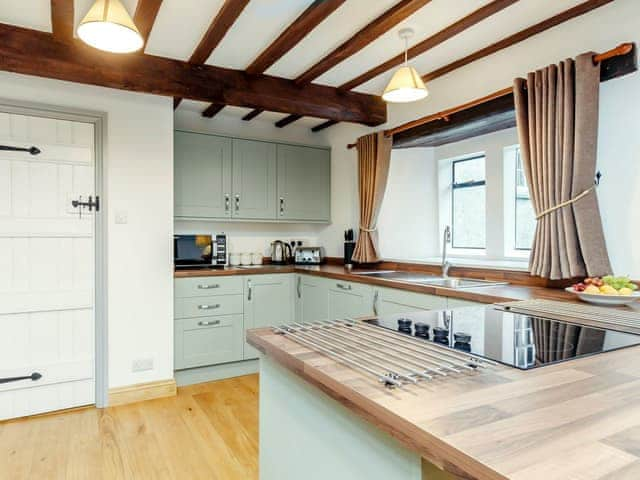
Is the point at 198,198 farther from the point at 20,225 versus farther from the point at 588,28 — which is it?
the point at 588,28

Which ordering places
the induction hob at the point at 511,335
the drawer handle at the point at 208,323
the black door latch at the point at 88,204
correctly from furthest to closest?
the drawer handle at the point at 208,323, the black door latch at the point at 88,204, the induction hob at the point at 511,335

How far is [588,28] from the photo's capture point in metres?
2.20

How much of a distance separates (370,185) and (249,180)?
118 centimetres

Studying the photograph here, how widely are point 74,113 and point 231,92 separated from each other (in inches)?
42.7

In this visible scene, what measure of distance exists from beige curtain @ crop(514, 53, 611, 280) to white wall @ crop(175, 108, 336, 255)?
249cm

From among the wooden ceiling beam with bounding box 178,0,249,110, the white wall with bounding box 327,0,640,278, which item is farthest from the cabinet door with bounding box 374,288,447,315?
the wooden ceiling beam with bounding box 178,0,249,110

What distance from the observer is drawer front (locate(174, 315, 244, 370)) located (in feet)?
10.7

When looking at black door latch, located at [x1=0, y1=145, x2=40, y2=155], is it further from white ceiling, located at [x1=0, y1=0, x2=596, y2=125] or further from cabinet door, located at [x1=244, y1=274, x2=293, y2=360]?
cabinet door, located at [x1=244, y1=274, x2=293, y2=360]

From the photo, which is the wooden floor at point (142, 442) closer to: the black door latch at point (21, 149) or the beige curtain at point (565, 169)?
the black door latch at point (21, 149)

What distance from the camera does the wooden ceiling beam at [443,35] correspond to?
Answer: 2156mm

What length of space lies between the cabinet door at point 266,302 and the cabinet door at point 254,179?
2.26 feet

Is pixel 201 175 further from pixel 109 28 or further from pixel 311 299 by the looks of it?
pixel 109 28

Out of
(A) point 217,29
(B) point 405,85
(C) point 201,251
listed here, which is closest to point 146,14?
(A) point 217,29

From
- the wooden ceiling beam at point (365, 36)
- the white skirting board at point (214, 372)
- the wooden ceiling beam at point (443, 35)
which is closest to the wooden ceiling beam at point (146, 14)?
the wooden ceiling beam at point (365, 36)
